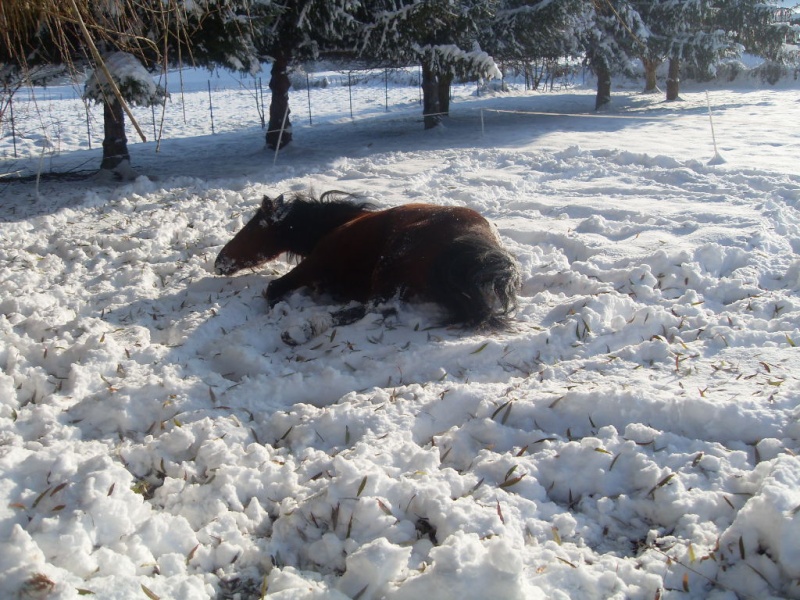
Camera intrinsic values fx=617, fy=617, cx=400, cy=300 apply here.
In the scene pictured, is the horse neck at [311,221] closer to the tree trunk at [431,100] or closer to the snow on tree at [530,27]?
the snow on tree at [530,27]

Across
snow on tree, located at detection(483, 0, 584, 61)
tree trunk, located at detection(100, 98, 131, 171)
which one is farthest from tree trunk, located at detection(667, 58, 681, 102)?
tree trunk, located at detection(100, 98, 131, 171)

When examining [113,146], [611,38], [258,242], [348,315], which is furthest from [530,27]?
[348,315]

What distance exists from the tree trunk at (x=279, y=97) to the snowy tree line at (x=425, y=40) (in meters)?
0.02

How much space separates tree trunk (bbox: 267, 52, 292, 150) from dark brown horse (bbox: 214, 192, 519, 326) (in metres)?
6.31

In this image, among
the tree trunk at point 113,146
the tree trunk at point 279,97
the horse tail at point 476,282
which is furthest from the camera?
the tree trunk at point 279,97

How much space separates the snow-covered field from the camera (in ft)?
5.74

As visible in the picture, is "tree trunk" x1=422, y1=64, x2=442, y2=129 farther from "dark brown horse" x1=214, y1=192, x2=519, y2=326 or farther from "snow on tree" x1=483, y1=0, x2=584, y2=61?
"dark brown horse" x1=214, y1=192, x2=519, y2=326

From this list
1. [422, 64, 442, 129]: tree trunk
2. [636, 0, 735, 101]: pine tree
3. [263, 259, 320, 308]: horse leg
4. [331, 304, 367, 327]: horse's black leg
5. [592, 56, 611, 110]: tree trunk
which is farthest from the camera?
[592, 56, 611, 110]: tree trunk

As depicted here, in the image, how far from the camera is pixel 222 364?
3279mm

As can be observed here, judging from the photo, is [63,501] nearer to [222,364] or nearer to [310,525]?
[310,525]

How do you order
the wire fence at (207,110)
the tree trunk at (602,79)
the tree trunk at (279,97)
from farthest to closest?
the tree trunk at (602,79)
the wire fence at (207,110)
the tree trunk at (279,97)

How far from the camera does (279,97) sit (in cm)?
1177

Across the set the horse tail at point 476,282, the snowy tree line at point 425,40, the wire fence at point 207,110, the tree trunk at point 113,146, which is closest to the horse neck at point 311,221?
the horse tail at point 476,282

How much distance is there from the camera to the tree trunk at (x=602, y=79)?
15.6 metres
